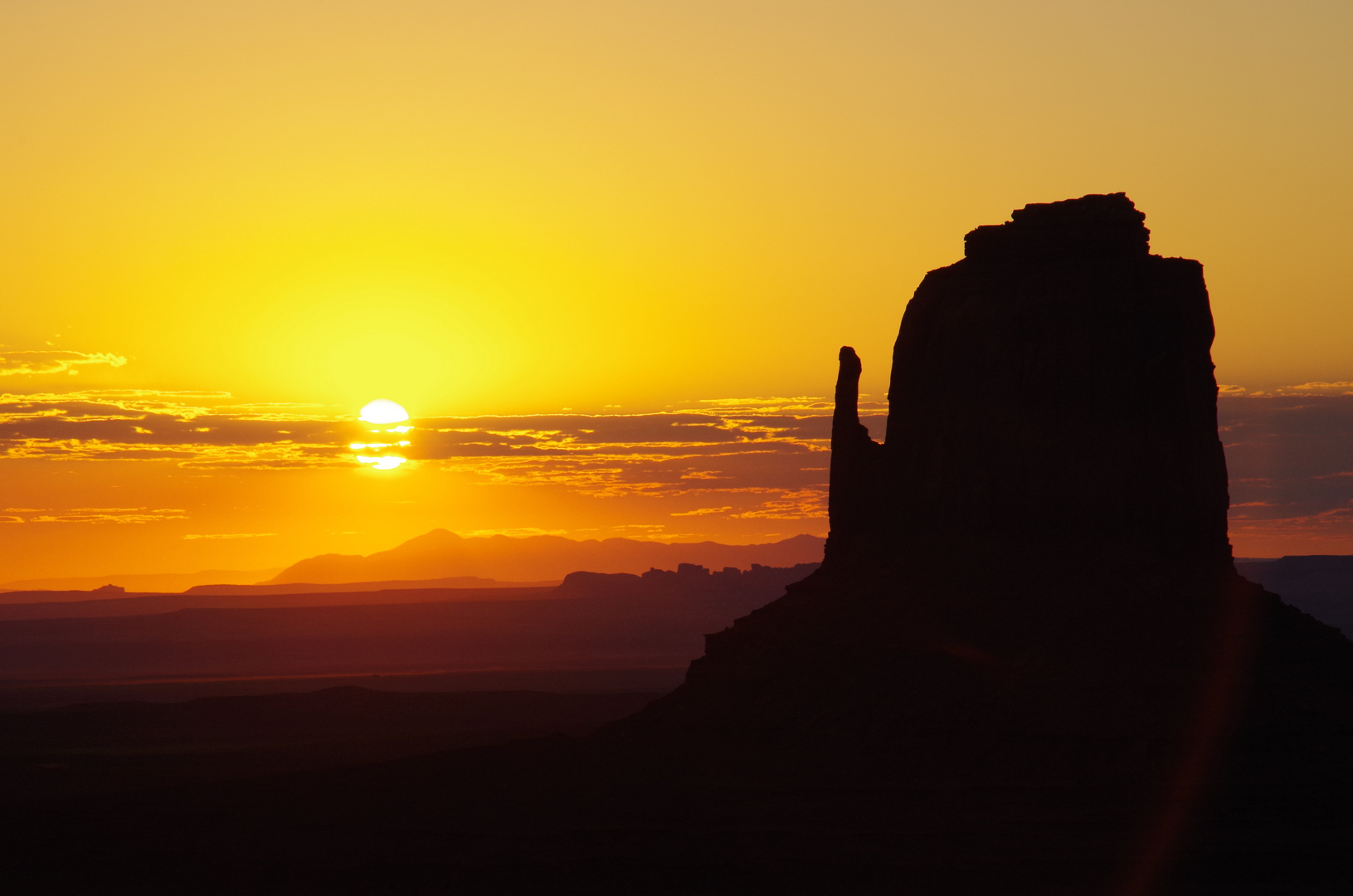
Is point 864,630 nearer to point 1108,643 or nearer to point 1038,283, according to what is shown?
point 1108,643

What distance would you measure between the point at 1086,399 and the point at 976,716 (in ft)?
34.8

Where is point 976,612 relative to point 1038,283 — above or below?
below

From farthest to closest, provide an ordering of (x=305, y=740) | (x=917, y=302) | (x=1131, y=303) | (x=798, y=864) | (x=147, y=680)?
(x=147, y=680)
(x=305, y=740)
(x=917, y=302)
(x=1131, y=303)
(x=798, y=864)

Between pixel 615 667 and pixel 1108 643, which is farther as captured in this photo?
pixel 615 667

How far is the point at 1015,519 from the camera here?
50344 millimetres

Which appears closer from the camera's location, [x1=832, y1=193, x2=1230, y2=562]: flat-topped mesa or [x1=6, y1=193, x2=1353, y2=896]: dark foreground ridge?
[x1=6, y1=193, x2=1353, y2=896]: dark foreground ridge

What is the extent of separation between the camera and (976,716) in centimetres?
4675

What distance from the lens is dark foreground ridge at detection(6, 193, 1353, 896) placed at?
A: 4291cm

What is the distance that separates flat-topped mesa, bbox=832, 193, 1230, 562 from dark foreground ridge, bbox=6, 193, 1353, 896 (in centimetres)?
8

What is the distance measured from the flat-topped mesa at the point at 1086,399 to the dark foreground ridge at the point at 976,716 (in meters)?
0.08

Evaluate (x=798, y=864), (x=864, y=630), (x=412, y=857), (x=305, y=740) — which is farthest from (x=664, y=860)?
(x=305, y=740)

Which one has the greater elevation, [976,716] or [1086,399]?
[1086,399]

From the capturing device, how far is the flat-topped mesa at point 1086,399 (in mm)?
49781

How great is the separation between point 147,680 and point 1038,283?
534 ft
